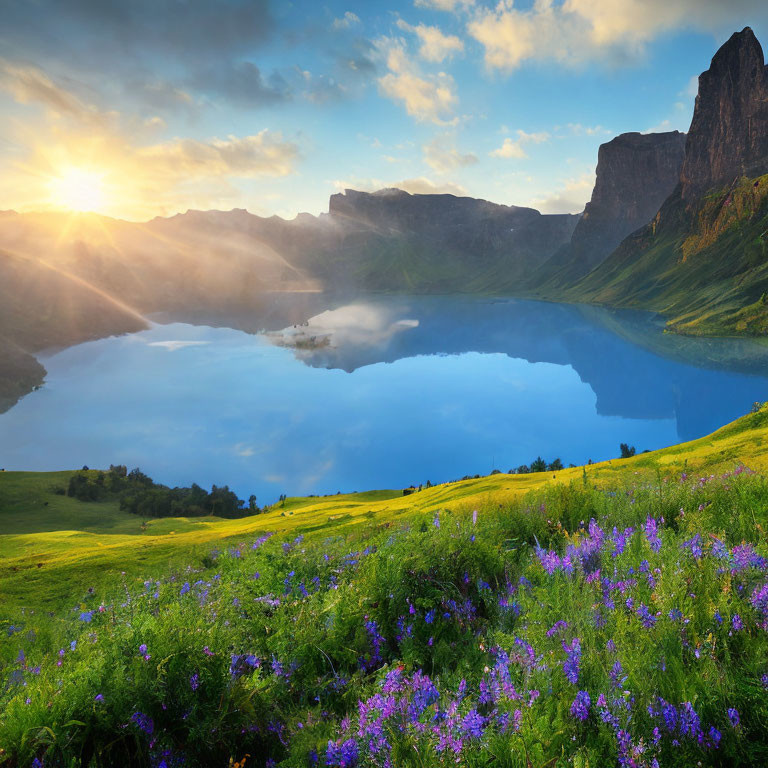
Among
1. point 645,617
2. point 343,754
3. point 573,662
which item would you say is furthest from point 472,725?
point 645,617

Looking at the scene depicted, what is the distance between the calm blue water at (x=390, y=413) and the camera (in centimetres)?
8894

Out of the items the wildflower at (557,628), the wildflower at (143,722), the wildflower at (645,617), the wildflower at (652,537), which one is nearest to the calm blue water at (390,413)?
the wildflower at (652,537)

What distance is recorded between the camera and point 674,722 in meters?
2.67

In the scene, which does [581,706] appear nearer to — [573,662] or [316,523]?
[573,662]

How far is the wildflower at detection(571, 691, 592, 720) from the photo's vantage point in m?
2.89

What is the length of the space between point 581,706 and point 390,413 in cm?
11460

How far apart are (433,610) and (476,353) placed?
18731 centimetres

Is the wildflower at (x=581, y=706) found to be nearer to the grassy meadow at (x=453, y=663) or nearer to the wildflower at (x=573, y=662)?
the grassy meadow at (x=453, y=663)

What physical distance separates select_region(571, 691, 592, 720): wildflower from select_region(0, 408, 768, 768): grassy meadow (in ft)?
0.04

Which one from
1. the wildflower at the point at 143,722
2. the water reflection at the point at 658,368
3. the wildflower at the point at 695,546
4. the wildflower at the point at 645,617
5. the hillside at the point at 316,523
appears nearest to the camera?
the wildflower at the point at 645,617

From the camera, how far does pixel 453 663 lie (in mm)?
4816

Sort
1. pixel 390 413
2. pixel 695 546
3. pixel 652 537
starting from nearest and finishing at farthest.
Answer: pixel 695 546, pixel 652 537, pixel 390 413

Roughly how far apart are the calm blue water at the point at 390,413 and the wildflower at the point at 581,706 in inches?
3133

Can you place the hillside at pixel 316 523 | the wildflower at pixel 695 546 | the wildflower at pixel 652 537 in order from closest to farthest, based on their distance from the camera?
the wildflower at pixel 695 546 → the wildflower at pixel 652 537 → the hillside at pixel 316 523
